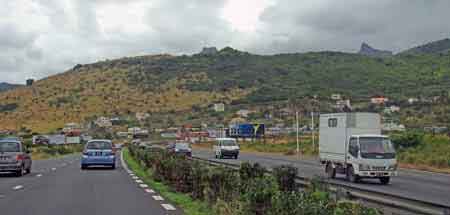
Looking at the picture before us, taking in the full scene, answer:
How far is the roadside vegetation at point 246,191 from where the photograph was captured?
26.3 feet

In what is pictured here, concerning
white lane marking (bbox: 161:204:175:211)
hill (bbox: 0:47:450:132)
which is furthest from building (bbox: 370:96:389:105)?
white lane marking (bbox: 161:204:175:211)

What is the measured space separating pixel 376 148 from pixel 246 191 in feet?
55.2

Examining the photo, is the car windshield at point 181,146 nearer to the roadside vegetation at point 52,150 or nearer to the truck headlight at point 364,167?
the roadside vegetation at point 52,150

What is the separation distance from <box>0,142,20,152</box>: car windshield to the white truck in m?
13.8

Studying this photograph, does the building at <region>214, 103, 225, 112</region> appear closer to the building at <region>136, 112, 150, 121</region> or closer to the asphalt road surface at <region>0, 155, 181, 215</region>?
the building at <region>136, 112, 150, 121</region>

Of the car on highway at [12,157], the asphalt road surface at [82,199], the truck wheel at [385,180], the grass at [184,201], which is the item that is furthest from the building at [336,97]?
the grass at [184,201]

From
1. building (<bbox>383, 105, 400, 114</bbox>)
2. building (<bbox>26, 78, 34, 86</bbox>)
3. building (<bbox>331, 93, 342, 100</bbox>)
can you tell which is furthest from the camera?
building (<bbox>26, 78, 34, 86</bbox>)

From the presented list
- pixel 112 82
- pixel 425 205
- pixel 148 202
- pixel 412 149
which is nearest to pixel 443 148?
pixel 412 149

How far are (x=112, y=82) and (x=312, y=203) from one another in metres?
141

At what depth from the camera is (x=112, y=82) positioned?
147 m

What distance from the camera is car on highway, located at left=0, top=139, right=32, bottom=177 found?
31156 mm

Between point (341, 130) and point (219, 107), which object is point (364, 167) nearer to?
point (341, 130)

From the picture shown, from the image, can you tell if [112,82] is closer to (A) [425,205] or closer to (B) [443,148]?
(B) [443,148]

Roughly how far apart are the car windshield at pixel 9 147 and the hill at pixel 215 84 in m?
74.9
